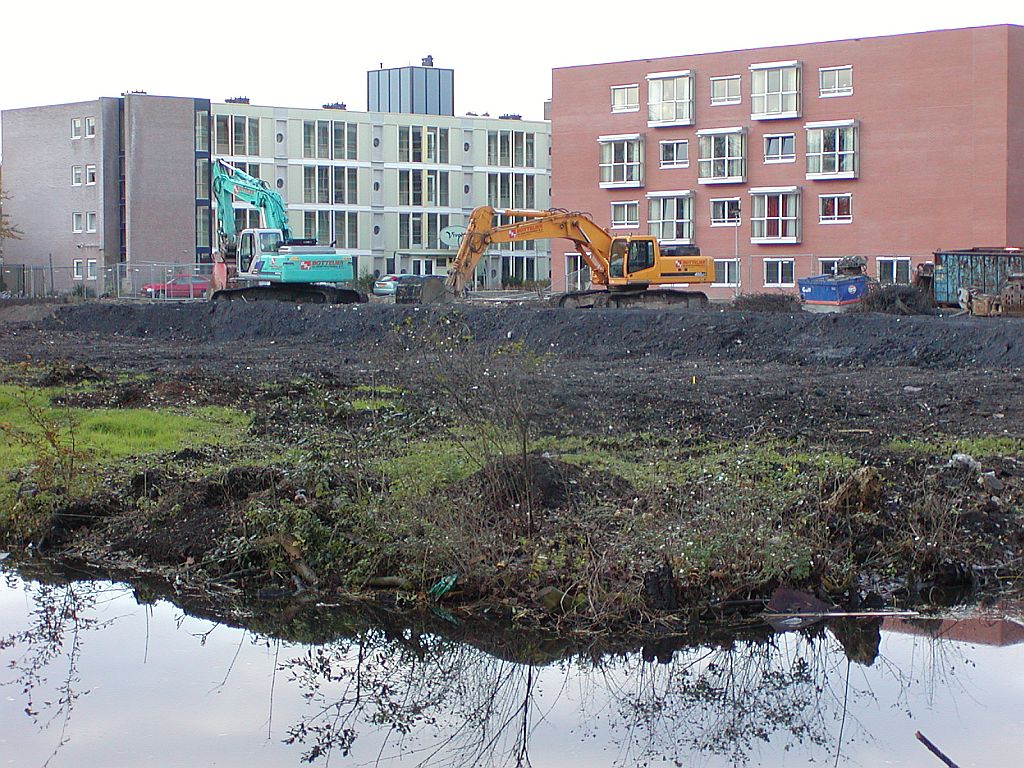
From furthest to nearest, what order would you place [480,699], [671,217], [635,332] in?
1. [671,217]
2. [635,332]
3. [480,699]

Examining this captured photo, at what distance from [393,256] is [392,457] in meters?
85.2

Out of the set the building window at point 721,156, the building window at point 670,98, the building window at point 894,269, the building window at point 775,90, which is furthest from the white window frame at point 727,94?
the building window at point 894,269

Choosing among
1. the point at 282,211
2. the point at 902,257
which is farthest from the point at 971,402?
the point at 902,257

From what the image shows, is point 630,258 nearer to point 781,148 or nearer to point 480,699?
point 781,148

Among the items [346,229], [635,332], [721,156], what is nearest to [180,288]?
[721,156]

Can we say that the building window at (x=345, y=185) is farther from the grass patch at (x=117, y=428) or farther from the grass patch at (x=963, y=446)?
the grass patch at (x=963, y=446)

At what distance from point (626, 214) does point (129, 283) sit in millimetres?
26569

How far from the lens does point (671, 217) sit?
70.4 meters

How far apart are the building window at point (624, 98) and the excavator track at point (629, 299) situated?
101ft

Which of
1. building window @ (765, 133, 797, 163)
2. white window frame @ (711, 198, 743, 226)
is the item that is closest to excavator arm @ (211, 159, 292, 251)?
white window frame @ (711, 198, 743, 226)

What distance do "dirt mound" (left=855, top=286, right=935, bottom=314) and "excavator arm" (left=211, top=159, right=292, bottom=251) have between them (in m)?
19.6

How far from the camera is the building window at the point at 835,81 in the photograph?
64562 millimetres

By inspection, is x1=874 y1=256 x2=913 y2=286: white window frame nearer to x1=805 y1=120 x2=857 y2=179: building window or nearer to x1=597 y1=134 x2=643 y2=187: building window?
x1=805 y1=120 x2=857 y2=179: building window

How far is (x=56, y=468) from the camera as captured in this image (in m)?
12.8
